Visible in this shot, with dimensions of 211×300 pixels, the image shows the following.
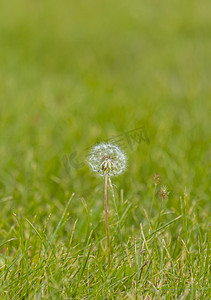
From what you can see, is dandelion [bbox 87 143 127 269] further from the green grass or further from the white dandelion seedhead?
the green grass

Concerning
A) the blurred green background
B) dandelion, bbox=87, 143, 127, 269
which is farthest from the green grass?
dandelion, bbox=87, 143, 127, 269

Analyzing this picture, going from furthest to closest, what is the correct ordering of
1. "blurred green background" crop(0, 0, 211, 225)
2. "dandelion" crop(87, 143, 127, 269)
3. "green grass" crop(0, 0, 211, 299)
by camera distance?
1. "blurred green background" crop(0, 0, 211, 225)
2. "green grass" crop(0, 0, 211, 299)
3. "dandelion" crop(87, 143, 127, 269)

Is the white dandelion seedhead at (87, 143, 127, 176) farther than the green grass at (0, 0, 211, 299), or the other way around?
the green grass at (0, 0, 211, 299)

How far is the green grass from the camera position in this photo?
5.21ft

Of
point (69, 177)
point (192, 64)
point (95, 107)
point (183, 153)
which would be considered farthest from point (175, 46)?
point (69, 177)

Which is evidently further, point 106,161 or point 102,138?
point 102,138

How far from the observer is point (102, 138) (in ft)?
10.8

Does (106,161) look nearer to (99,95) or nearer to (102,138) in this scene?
(102,138)

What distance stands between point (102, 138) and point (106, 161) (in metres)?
1.86

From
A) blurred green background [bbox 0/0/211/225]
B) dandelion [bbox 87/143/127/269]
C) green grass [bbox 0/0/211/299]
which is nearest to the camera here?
dandelion [bbox 87/143/127/269]

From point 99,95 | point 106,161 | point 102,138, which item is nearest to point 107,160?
point 106,161

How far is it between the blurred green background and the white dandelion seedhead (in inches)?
15.6

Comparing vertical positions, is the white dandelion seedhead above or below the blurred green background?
below

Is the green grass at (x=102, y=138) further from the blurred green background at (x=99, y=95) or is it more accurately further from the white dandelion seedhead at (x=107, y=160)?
the white dandelion seedhead at (x=107, y=160)
